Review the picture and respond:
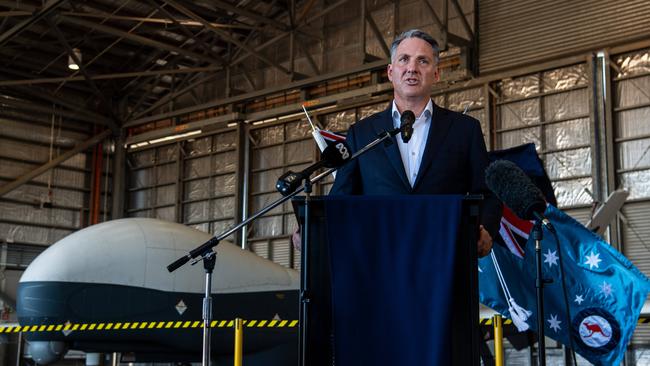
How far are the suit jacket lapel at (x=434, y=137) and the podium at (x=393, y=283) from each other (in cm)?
63

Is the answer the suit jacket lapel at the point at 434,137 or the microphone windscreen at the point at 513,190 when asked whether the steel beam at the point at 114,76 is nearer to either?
the suit jacket lapel at the point at 434,137

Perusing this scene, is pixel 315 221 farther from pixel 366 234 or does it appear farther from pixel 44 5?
pixel 44 5

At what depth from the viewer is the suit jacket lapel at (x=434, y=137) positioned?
3.65m

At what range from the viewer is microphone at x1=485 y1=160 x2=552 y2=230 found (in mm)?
3545

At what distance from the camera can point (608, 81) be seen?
18.1 meters

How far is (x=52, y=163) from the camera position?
88.2 feet

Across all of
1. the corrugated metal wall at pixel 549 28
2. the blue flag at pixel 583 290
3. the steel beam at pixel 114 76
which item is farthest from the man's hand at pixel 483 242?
the steel beam at pixel 114 76

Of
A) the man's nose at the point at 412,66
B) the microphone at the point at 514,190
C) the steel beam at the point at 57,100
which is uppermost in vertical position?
the steel beam at the point at 57,100

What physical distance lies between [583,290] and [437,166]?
385 centimetres

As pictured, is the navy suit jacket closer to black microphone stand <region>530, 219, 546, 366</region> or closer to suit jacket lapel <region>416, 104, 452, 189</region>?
suit jacket lapel <region>416, 104, 452, 189</region>

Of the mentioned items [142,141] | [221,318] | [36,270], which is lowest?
[221,318]

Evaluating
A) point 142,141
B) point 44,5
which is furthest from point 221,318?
point 142,141

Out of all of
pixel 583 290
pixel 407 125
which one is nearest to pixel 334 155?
pixel 407 125

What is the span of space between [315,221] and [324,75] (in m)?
20.4
